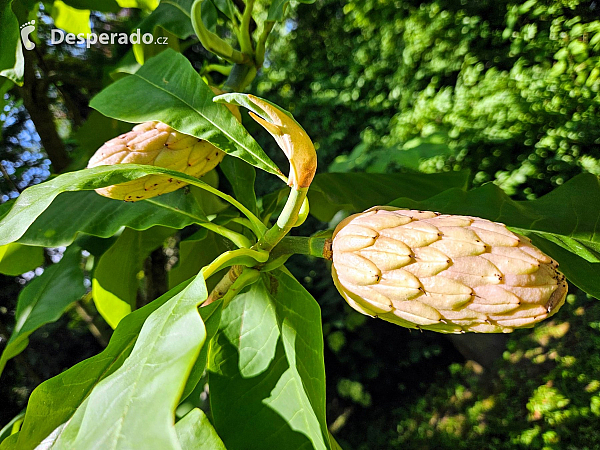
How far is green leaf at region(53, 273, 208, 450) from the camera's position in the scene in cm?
30

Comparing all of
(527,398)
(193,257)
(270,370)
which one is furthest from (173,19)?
(527,398)

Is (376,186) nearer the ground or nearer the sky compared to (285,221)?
nearer the ground

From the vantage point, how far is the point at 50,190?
0.46 meters

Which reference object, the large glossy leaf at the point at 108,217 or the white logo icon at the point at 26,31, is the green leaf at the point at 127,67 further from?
the large glossy leaf at the point at 108,217

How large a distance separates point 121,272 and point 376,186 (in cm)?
54

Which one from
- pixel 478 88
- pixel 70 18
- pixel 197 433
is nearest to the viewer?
pixel 197 433

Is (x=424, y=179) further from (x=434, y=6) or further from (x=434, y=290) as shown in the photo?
(x=434, y=6)

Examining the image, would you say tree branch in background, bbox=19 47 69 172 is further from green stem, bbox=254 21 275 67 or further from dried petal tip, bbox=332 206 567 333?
dried petal tip, bbox=332 206 567 333

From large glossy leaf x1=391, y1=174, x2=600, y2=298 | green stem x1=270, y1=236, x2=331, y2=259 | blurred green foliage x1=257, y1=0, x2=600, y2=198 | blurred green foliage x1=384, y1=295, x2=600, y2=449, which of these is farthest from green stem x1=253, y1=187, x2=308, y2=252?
blurred green foliage x1=384, y1=295, x2=600, y2=449

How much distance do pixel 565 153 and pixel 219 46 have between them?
1.13 m

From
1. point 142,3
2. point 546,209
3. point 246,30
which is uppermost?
point 142,3

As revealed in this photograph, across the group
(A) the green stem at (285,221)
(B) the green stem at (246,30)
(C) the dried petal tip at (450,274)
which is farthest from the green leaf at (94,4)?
(C) the dried petal tip at (450,274)

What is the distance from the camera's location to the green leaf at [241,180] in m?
0.75

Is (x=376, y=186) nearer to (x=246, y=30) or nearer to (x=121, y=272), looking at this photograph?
(x=246, y=30)
